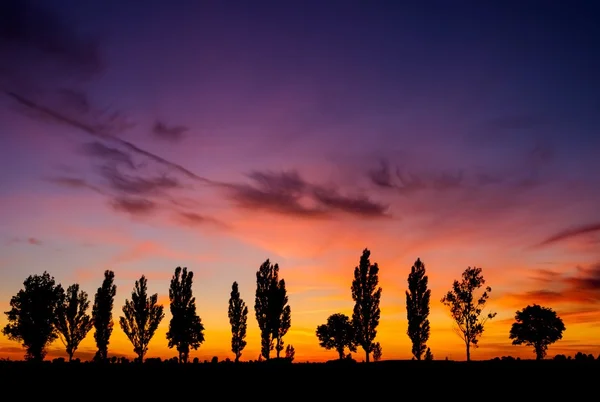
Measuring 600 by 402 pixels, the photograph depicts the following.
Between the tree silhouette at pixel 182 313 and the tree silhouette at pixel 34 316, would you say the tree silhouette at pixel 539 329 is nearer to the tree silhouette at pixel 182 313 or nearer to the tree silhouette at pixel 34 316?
the tree silhouette at pixel 182 313

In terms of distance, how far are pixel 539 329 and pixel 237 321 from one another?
Answer: 66537 millimetres

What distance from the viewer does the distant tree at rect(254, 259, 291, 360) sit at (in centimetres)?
7506

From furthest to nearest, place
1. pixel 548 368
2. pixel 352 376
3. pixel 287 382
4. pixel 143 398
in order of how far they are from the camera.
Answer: pixel 548 368
pixel 352 376
pixel 287 382
pixel 143 398

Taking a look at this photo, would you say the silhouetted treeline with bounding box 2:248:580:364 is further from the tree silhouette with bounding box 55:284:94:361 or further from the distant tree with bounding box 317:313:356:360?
the distant tree with bounding box 317:313:356:360

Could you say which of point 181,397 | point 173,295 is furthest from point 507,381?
point 173,295

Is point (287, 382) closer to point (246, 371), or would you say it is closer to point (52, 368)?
point (246, 371)

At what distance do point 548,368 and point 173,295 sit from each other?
183ft

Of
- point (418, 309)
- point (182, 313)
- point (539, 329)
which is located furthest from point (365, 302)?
point (539, 329)

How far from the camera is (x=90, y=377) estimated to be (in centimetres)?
3116

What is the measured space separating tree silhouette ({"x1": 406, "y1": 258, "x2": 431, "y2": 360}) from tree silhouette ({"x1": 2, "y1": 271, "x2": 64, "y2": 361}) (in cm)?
5762

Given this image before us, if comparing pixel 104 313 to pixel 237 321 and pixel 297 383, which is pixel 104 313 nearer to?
pixel 237 321

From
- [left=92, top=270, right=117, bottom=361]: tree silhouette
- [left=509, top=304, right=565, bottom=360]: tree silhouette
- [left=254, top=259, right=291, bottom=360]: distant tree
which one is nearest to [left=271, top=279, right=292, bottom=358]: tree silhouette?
[left=254, top=259, right=291, bottom=360]: distant tree

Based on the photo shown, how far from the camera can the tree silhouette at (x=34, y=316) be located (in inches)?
2778

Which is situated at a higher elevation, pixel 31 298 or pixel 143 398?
pixel 31 298
